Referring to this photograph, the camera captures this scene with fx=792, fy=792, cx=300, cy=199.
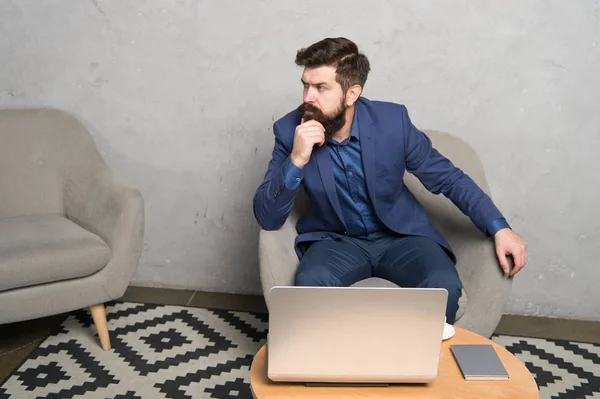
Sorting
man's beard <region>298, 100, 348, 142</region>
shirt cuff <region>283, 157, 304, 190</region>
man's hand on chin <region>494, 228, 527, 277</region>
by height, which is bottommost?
man's hand on chin <region>494, 228, 527, 277</region>

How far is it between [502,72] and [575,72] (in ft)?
0.87

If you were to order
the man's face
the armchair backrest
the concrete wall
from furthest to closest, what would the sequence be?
the armchair backrest < the concrete wall < the man's face

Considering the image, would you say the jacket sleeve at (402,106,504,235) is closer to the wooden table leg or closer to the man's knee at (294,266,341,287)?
the man's knee at (294,266,341,287)

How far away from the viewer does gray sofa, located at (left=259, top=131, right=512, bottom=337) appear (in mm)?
2410

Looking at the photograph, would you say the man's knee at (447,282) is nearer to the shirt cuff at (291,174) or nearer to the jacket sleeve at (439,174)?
the jacket sleeve at (439,174)

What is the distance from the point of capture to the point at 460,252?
2637 mm

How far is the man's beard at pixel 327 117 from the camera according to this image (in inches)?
98.2

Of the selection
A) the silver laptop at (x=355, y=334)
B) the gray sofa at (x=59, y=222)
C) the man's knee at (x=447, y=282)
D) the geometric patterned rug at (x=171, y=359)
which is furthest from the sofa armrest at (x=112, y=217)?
the silver laptop at (x=355, y=334)

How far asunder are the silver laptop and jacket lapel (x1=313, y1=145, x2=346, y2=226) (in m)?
0.91

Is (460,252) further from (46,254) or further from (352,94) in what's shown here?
(46,254)

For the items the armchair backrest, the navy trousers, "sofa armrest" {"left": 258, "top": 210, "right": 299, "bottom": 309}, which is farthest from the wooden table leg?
the navy trousers

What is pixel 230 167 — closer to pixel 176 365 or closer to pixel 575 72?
pixel 176 365

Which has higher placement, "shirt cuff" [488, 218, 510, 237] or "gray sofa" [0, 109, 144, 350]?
"shirt cuff" [488, 218, 510, 237]

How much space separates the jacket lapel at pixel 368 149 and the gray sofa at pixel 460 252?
0.31m
